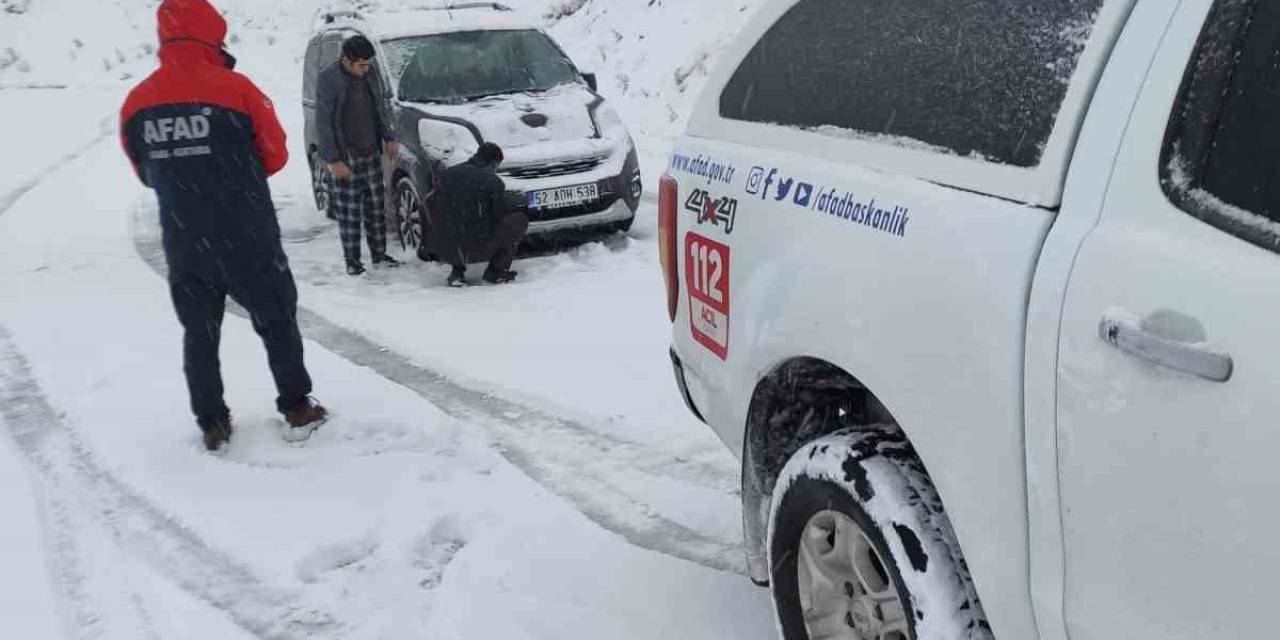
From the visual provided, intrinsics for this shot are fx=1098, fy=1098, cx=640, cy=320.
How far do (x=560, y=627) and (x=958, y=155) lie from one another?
187cm

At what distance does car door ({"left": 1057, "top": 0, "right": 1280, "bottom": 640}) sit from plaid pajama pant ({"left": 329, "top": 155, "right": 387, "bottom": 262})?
681 cm

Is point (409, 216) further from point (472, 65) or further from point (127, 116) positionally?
point (127, 116)

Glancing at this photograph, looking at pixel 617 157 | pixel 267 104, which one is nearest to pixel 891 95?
pixel 267 104

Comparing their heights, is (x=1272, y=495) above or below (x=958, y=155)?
below

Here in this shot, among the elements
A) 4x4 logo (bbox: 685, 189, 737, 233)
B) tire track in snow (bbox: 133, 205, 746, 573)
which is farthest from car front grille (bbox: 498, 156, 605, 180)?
4x4 logo (bbox: 685, 189, 737, 233)

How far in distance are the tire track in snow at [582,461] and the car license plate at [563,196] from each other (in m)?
2.14

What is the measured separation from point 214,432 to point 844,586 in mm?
3224

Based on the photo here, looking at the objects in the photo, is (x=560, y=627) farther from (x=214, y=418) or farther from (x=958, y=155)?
(x=214, y=418)

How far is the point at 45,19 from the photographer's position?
1161 inches

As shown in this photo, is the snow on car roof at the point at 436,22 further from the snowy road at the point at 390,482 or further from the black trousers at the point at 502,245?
the snowy road at the point at 390,482

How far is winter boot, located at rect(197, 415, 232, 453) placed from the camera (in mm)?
4738

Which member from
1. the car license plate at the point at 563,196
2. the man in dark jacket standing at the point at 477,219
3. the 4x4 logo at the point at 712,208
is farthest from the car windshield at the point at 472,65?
the 4x4 logo at the point at 712,208

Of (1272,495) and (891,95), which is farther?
(891,95)

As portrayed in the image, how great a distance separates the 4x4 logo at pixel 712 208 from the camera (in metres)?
2.86
